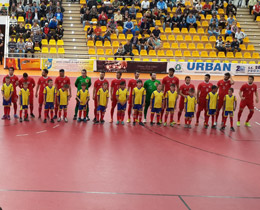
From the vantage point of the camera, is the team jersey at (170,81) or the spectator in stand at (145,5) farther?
the spectator in stand at (145,5)

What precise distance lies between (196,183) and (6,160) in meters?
4.48

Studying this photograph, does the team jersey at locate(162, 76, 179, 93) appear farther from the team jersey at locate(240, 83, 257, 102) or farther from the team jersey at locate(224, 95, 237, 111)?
the team jersey at locate(240, 83, 257, 102)

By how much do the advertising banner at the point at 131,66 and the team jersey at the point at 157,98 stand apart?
35.2 ft

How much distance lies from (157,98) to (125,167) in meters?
3.82

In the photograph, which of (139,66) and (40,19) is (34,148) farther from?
(40,19)

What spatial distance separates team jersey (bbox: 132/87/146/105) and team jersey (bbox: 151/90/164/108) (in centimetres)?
32

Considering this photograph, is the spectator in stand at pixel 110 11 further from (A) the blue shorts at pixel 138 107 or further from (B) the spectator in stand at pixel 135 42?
(A) the blue shorts at pixel 138 107

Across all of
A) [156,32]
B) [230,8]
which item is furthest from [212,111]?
[230,8]

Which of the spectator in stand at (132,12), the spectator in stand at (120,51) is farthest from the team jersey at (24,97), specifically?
the spectator in stand at (132,12)

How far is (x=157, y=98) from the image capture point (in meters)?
12.3

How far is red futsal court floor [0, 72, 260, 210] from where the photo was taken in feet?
24.4

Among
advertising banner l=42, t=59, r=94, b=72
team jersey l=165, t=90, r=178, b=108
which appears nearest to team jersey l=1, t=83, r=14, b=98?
team jersey l=165, t=90, r=178, b=108

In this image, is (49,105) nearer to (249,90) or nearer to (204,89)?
(204,89)

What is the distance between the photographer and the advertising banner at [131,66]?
22.7m
